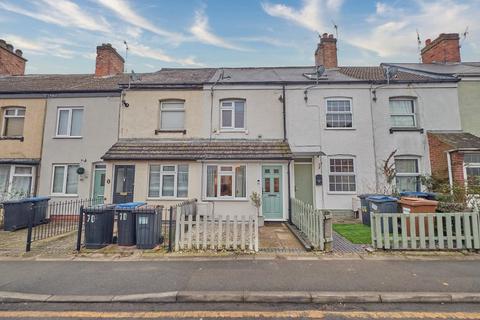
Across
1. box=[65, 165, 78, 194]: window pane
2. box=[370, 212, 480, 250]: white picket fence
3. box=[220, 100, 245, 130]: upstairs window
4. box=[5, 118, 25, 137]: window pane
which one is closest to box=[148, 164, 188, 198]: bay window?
box=[220, 100, 245, 130]: upstairs window

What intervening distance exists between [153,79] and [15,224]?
901 cm

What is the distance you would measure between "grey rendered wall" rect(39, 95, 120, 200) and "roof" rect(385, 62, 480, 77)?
55.3 feet

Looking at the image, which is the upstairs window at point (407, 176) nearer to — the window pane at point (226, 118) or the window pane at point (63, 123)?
the window pane at point (226, 118)

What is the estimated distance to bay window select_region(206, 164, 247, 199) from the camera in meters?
11.3

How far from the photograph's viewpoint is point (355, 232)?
8.48 m

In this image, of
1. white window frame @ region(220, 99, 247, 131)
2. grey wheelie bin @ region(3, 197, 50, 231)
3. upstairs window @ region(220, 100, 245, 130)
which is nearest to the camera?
grey wheelie bin @ region(3, 197, 50, 231)

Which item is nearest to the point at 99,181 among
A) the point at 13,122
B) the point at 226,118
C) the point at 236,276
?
the point at 13,122

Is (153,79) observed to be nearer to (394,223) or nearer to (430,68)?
(394,223)

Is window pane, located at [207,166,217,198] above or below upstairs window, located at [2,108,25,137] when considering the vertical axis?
below

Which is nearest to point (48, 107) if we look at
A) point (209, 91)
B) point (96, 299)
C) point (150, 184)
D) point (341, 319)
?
point (150, 184)

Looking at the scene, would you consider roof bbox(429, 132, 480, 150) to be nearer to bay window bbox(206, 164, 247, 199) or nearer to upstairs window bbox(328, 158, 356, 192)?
upstairs window bbox(328, 158, 356, 192)

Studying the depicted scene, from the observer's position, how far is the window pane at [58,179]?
484 inches

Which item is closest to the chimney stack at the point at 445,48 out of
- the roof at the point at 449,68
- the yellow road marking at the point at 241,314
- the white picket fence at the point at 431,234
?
the roof at the point at 449,68

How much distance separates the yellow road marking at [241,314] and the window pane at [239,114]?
31.5 feet
